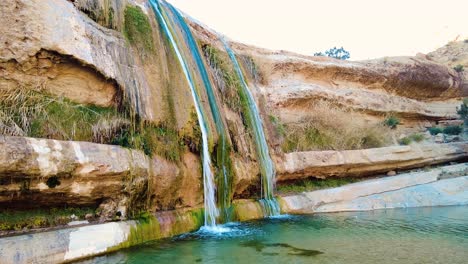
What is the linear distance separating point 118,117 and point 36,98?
1.34 m

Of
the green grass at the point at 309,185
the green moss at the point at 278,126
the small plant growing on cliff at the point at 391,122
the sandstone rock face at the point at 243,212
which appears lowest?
the sandstone rock face at the point at 243,212

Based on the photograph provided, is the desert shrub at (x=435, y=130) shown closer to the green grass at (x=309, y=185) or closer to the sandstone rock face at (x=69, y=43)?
the green grass at (x=309, y=185)

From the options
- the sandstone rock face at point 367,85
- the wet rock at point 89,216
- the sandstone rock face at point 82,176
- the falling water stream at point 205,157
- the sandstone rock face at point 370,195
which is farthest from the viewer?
the sandstone rock face at point 367,85

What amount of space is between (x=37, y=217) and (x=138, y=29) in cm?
447

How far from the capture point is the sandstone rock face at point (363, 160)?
10734 millimetres

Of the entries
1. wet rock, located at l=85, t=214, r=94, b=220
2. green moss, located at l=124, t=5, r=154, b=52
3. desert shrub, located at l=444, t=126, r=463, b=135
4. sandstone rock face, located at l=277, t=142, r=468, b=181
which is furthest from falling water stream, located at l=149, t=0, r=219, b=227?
desert shrub, located at l=444, t=126, r=463, b=135

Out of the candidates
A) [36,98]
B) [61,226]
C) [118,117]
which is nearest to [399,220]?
[118,117]

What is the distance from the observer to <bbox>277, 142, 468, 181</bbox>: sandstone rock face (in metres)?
10.7

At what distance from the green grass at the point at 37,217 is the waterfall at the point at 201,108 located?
2539 mm

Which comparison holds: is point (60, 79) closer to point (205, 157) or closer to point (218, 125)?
point (205, 157)

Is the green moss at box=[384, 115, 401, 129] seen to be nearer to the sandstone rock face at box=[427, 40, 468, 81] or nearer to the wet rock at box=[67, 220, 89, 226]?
the sandstone rock face at box=[427, 40, 468, 81]

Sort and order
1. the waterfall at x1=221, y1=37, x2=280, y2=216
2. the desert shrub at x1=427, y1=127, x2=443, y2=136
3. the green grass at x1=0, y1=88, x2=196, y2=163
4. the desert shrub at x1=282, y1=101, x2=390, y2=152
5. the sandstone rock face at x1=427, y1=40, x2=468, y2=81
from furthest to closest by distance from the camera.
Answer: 1. the sandstone rock face at x1=427, y1=40, x2=468, y2=81
2. the desert shrub at x1=427, y1=127, x2=443, y2=136
3. the desert shrub at x1=282, y1=101, x2=390, y2=152
4. the waterfall at x1=221, y1=37, x2=280, y2=216
5. the green grass at x1=0, y1=88, x2=196, y2=163

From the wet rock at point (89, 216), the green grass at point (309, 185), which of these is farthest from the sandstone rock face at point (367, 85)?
the wet rock at point (89, 216)

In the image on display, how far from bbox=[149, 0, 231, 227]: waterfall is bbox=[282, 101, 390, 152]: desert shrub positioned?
3.17 m
